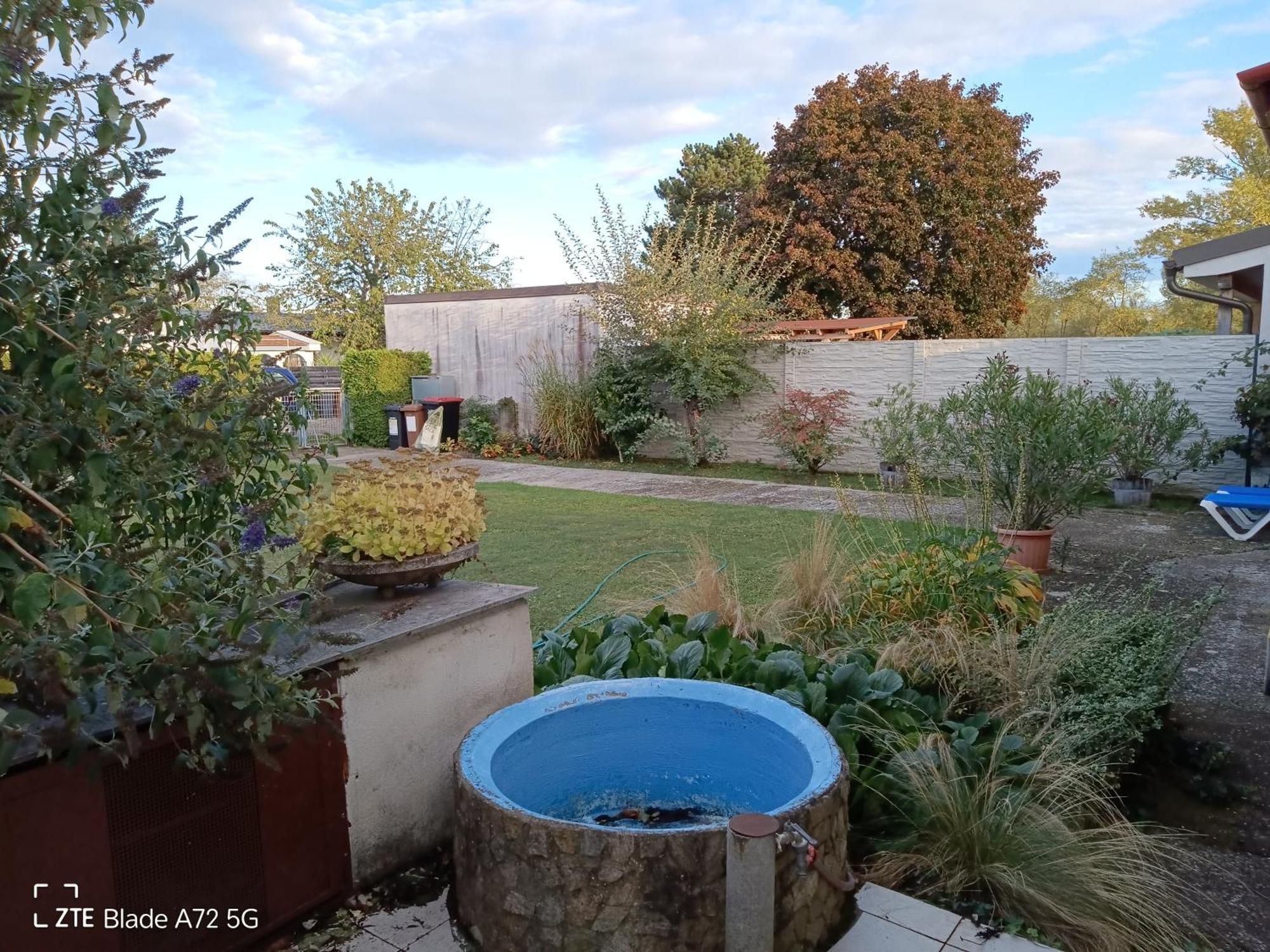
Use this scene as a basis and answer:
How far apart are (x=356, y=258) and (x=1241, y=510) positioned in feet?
94.4

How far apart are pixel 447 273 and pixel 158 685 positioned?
Result: 32646mm

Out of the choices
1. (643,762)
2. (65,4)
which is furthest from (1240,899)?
(65,4)

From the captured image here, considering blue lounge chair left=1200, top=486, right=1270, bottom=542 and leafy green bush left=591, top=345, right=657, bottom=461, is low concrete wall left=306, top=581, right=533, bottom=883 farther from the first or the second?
leafy green bush left=591, top=345, right=657, bottom=461

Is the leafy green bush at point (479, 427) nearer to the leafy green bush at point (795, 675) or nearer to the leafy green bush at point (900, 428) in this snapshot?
the leafy green bush at point (900, 428)

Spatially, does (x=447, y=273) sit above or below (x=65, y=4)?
above

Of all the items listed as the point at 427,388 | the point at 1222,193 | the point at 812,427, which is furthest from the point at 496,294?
the point at 1222,193

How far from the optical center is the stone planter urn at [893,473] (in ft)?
30.3

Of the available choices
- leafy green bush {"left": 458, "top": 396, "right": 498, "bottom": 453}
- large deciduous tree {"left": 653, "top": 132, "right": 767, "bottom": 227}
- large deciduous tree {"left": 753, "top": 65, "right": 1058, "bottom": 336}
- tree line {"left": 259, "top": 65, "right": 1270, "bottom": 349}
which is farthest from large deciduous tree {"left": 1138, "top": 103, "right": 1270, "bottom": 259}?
leafy green bush {"left": 458, "top": 396, "right": 498, "bottom": 453}

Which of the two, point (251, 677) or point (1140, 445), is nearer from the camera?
point (251, 677)

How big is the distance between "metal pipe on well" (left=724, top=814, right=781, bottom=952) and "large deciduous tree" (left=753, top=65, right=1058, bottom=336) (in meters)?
18.3

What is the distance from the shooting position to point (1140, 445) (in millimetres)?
8992

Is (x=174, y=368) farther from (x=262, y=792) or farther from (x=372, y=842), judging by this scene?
(x=372, y=842)

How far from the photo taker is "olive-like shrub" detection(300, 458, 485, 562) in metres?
2.59

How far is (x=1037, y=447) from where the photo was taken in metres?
6.01
